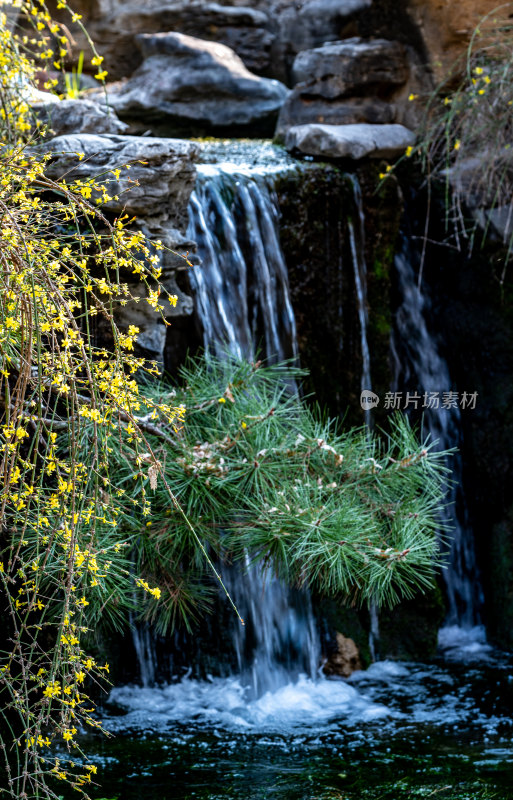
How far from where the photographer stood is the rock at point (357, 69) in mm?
4523

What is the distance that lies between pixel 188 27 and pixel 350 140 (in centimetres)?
250

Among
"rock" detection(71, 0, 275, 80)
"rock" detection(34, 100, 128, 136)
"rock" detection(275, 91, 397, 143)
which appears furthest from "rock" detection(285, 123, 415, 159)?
"rock" detection(71, 0, 275, 80)

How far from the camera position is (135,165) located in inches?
110

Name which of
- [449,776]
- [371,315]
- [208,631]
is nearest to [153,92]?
[371,315]

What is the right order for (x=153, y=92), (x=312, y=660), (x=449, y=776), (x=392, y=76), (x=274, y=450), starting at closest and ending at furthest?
1. (x=274, y=450)
2. (x=449, y=776)
3. (x=312, y=660)
4. (x=392, y=76)
5. (x=153, y=92)

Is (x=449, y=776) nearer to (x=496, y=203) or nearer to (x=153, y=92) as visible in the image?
(x=496, y=203)

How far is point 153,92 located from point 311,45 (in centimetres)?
119

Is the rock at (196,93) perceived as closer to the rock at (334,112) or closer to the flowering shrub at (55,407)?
the rock at (334,112)

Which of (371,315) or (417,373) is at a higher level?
(371,315)

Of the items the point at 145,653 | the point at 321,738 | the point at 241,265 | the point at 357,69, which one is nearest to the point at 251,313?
the point at 241,265

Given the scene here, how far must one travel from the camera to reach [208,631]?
3307mm

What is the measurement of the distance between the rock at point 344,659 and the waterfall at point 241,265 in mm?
1194

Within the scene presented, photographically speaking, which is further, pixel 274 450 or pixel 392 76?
pixel 392 76

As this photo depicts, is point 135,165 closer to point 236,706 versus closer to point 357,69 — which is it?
point 236,706
